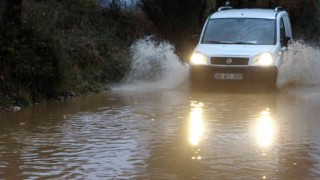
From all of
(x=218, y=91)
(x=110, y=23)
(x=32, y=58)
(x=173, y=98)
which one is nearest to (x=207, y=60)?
(x=218, y=91)

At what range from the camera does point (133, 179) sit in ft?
24.6

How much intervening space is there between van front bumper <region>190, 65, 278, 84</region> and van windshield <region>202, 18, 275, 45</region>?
1.18 metres

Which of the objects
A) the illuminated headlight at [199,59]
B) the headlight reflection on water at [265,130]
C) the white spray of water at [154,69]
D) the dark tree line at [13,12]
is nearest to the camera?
the headlight reflection on water at [265,130]

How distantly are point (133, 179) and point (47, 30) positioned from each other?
8.32m

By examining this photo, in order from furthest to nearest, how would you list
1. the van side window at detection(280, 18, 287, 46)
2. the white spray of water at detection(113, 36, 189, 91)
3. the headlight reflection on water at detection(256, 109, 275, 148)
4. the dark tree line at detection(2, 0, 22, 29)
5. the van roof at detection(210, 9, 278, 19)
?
1. the white spray of water at detection(113, 36, 189, 91)
2. the van roof at detection(210, 9, 278, 19)
3. the van side window at detection(280, 18, 287, 46)
4. the dark tree line at detection(2, 0, 22, 29)
5. the headlight reflection on water at detection(256, 109, 275, 148)

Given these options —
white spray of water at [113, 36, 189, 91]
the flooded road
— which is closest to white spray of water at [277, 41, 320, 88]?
white spray of water at [113, 36, 189, 91]

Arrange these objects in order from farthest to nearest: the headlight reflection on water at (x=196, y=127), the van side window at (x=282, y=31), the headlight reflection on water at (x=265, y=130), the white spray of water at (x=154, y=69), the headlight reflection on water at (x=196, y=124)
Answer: the white spray of water at (x=154, y=69) < the van side window at (x=282, y=31) < the headlight reflection on water at (x=196, y=124) < the headlight reflection on water at (x=265, y=130) < the headlight reflection on water at (x=196, y=127)

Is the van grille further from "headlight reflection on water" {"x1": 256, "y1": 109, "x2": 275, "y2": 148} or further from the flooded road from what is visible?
"headlight reflection on water" {"x1": 256, "y1": 109, "x2": 275, "y2": 148}

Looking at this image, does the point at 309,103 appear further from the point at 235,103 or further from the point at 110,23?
the point at 110,23

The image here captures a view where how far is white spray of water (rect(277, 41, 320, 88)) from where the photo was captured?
18.3 m

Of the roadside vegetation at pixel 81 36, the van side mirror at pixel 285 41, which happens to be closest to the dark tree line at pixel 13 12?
the roadside vegetation at pixel 81 36

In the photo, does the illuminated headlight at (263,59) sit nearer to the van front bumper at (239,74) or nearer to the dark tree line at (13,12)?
the van front bumper at (239,74)

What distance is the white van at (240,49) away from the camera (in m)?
16.7

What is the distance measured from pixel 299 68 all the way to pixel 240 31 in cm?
205
